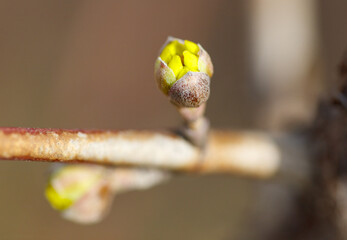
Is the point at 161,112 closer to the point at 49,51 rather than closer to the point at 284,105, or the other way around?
the point at 49,51

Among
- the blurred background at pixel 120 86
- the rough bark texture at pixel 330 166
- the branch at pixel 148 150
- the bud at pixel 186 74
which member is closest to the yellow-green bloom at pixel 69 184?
the branch at pixel 148 150

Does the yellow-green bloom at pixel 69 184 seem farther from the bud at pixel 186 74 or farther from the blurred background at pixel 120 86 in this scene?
the blurred background at pixel 120 86

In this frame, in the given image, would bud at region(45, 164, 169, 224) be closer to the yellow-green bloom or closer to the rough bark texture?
the yellow-green bloom

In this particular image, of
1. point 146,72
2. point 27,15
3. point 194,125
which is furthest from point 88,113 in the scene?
point 194,125

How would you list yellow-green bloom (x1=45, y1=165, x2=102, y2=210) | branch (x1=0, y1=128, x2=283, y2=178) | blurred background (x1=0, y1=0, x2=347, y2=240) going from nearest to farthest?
branch (x1=0, y1=128, x2=283, y2=178)
yellow-green bloom (x1=45, y1=165, x2=102, y2=210)
blurred background (x1=0, y1=0, x2=347, y2=240)

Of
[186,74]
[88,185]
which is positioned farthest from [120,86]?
[186,74]

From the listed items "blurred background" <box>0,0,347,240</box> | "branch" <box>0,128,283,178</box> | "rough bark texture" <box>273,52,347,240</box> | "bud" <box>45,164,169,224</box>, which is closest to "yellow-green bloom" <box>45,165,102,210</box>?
"bud" <box>45,164,169,224</box>
